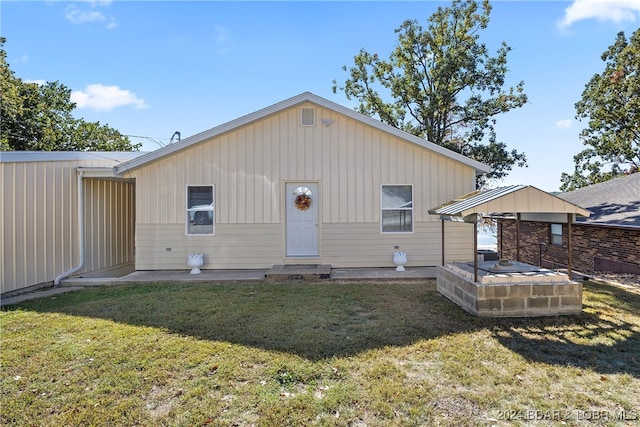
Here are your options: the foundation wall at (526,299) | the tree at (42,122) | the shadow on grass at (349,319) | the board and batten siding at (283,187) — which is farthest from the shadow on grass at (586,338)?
the tree at (42,122)

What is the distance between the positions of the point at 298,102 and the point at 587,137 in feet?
69.9

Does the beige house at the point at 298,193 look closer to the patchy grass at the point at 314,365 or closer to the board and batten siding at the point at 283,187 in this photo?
the board and batten siding at the point at 283,187

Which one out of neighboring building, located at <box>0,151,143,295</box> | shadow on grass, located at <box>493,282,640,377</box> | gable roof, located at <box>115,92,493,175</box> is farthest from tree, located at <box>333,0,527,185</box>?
neighboring building, located at <box>0,151,143,295</box>

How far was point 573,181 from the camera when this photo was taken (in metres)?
24.9

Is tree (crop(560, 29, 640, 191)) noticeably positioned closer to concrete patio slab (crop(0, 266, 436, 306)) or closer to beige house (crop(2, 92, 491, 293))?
beige house (crop(2, 92, 491, 293))

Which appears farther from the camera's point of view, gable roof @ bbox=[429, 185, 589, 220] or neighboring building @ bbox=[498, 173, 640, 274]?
neighboring building @ bbox=[498, 173, 640, 274]

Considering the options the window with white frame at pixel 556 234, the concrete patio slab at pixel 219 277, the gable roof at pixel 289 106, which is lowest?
the concrete patio slab at pixel 219 277

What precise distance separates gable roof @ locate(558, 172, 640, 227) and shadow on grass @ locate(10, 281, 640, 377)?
4.07 metres

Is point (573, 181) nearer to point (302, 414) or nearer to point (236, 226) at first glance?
point (236, 226)

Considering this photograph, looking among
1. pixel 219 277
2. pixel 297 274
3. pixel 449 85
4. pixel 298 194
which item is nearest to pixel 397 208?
pixel 298 194

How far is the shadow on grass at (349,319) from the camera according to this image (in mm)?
3734

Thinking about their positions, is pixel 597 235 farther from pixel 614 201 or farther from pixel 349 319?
pixel 349 319

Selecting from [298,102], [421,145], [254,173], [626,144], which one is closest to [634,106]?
[626,144]

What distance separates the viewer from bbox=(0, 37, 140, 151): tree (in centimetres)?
1952
